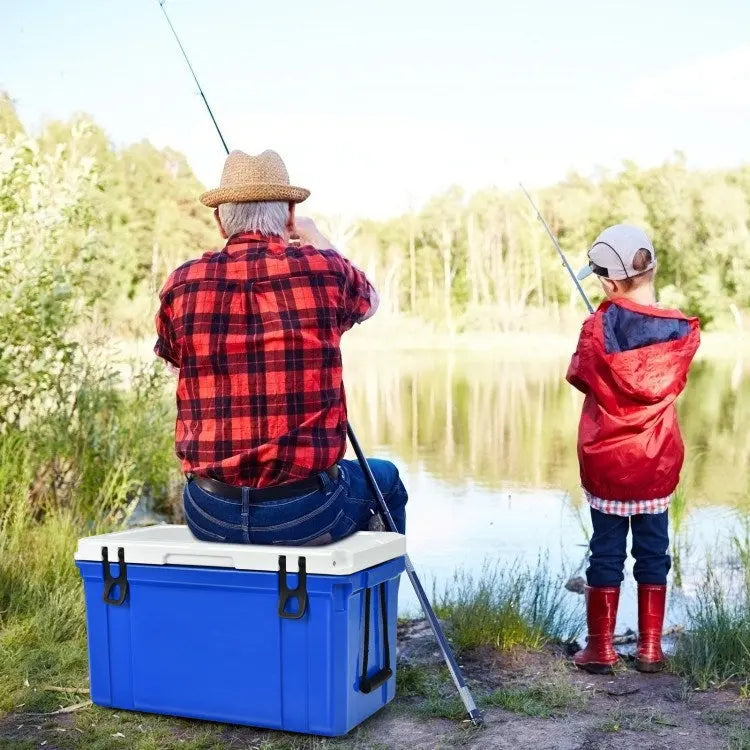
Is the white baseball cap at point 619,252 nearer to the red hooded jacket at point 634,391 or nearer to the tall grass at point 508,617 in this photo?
the red hooded jacket at point 634,391

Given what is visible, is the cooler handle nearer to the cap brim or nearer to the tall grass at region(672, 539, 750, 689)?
the tall grass at region(672, 539, 750, 689)

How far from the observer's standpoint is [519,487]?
320 inches

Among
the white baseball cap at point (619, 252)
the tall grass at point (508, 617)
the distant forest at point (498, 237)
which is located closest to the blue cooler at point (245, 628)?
the tall grass at point (508, 617)

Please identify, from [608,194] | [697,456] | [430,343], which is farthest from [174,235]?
[697,456]

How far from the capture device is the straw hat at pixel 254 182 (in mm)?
2707

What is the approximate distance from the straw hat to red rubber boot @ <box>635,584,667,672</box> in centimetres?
158

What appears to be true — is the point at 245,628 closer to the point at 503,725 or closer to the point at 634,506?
the point at 503,725

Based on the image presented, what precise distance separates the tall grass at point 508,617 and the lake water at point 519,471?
46 cm

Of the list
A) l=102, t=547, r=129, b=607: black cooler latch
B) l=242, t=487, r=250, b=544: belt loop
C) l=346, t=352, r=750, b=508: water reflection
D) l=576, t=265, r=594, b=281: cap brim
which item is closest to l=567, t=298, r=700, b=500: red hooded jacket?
l=576, t=265, r=594, b=281: cap brim

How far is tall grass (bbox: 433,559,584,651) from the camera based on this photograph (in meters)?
3.41

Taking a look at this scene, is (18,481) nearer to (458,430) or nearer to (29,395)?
(29,395)

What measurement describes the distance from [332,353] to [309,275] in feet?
0.67

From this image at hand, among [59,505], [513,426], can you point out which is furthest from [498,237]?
[59,505]

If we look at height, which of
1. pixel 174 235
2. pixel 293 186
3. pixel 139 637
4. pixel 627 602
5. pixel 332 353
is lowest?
pixel 627 602
